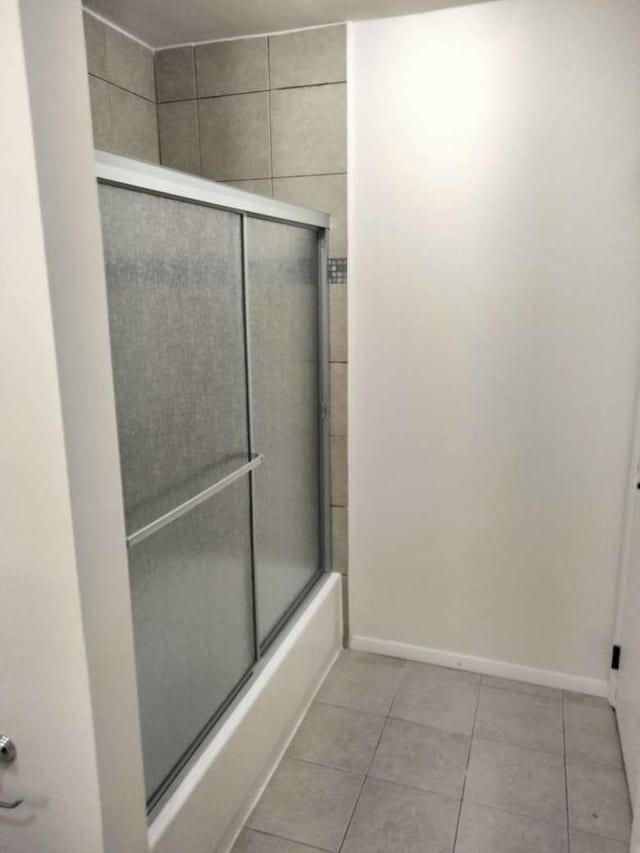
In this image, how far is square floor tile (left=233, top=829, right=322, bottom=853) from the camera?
1753 mm

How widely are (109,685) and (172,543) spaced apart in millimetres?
413

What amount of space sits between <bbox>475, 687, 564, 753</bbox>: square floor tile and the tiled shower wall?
3.29ft

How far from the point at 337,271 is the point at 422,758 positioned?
1723mm

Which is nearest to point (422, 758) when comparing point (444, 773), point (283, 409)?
point (444, 773)

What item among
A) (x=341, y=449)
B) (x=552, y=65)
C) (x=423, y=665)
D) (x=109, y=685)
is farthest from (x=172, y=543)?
(x=552, y=65)

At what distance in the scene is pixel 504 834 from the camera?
5.90 ft

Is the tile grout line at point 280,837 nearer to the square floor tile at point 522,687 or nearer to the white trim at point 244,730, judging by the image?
the white trim at point 244,730

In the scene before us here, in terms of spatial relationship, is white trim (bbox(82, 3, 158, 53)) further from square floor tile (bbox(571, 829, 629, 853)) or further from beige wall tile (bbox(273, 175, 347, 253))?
square floor tile (bbox(571, 829, 629, 853))

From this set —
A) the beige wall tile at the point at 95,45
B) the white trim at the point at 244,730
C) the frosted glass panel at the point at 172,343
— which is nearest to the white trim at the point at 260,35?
the beige wall tile at the point at 95,45

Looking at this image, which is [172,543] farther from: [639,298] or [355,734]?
[639,298]

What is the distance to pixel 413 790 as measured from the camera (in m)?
1.96

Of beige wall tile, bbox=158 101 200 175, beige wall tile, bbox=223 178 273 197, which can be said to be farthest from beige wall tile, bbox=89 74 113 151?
beige wall tile, bbox=223 178 273 197

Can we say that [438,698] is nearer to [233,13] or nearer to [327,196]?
[327,196]

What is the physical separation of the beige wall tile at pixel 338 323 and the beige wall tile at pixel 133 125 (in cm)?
84
